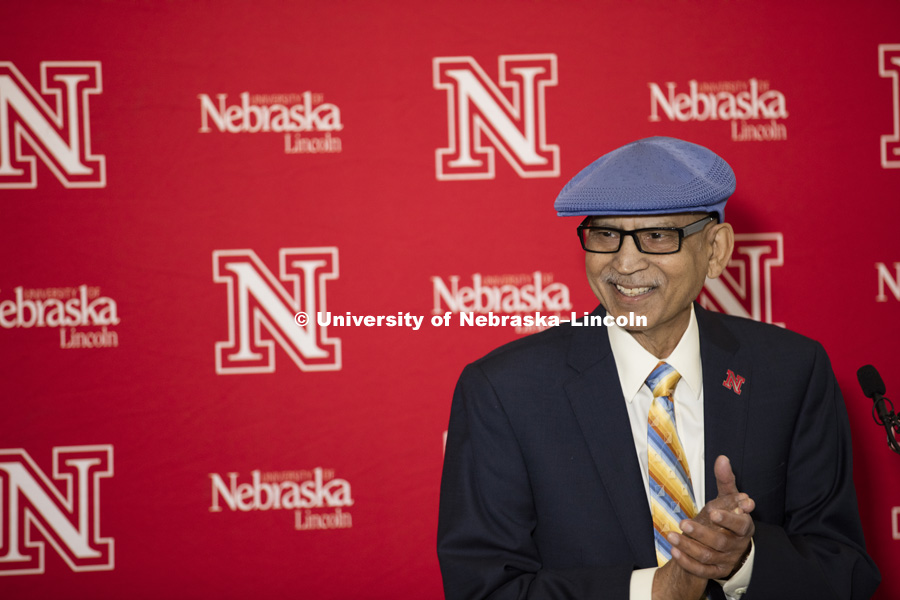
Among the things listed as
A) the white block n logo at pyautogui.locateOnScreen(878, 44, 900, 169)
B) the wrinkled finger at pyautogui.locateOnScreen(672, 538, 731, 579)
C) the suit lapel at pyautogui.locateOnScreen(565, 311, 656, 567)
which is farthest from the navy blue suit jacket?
the white block n logo at pyautogui.locateOnScreen(878, 44, 900, 169)

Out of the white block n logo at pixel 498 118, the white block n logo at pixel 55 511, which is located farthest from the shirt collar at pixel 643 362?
the white block n logo at pixel 55 511

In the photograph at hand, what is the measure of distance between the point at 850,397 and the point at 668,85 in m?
1.06

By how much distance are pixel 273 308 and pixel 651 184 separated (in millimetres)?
1271

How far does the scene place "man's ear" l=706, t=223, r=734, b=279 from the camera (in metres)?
1.37

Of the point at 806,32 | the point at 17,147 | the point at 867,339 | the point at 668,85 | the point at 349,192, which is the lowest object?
the point at 867,339

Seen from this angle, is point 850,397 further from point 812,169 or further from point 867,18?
point 867,18

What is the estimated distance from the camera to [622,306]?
1.32 m

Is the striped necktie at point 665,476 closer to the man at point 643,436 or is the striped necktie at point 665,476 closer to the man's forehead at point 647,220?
the man at point 643,436

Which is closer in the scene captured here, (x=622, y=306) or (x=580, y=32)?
(x=622, y=306)

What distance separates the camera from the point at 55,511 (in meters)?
2.16

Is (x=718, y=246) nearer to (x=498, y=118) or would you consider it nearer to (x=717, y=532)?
(x=717, y=532)

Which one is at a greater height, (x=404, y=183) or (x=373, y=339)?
(x=404, y=183)

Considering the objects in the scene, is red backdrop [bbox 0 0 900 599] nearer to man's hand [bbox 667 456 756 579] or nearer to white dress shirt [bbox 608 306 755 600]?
white dress shirt [bbox 608 306 755 600]

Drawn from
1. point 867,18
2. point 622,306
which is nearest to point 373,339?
point 622,306
